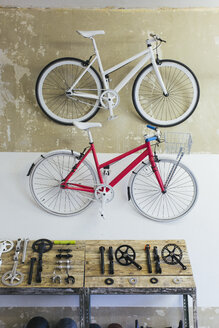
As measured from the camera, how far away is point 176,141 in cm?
313

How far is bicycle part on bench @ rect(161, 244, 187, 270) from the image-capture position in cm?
281

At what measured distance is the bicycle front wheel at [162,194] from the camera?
3.13 metres

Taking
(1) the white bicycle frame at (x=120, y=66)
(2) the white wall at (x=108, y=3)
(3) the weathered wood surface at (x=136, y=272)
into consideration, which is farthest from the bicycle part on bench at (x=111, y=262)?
(2) the white wall at (x=108, y=3)

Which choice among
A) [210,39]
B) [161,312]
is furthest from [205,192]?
[210,39]

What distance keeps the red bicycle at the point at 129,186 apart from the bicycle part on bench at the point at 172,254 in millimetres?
279

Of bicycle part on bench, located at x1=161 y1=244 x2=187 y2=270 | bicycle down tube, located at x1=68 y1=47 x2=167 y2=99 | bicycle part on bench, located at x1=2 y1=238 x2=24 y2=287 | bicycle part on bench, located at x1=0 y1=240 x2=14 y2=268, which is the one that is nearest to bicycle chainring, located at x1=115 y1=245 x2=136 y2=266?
bicycle part on bench, located at x1=161 y1=244 x2=187 y2=270

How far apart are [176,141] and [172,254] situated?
40.6 inches

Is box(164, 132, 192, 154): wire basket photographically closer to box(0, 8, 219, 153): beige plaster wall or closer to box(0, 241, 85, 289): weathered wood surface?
box(0, 8, 219, 153): beige plaster wall

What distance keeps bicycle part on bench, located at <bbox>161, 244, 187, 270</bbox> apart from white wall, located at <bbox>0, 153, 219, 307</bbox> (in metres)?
0.18

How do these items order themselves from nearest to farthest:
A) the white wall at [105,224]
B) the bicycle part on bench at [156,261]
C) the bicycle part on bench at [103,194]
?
the bicycle part on bench at [156,261] < the bicycle part on bench at [103,194] < the white wall at [105,224]

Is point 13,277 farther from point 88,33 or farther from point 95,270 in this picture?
point 88,33

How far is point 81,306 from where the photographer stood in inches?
103

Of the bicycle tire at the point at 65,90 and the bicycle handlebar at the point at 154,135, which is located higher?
the bicycle tire at the point at 65,90

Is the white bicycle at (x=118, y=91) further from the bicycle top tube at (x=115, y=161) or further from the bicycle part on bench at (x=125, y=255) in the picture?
the bicycle part on bench at (x=125, y=255)
